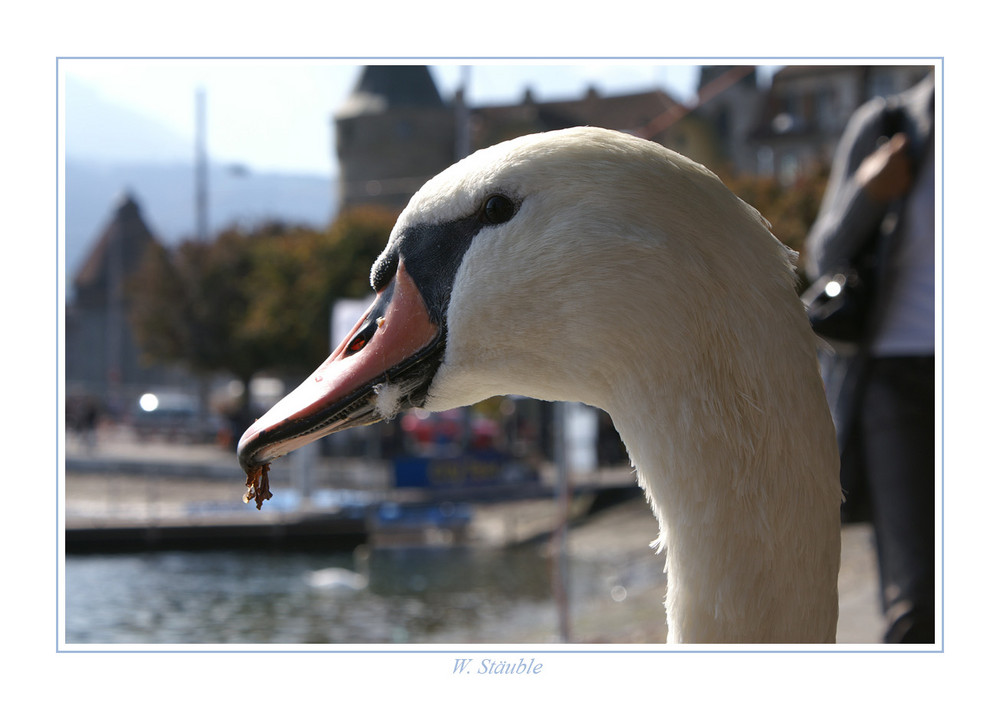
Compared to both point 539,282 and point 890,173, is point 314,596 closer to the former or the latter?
point 890,173

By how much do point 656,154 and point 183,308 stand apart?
35400 mm

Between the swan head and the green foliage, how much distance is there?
30.6 metres

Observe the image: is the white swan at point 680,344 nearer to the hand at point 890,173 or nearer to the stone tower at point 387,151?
the hand at point 890,173

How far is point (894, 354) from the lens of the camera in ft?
7.93

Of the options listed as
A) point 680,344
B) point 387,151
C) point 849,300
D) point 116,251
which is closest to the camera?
point 680,344

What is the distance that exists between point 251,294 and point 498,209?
115ft

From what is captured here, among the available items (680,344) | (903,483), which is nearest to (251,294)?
(903,483)

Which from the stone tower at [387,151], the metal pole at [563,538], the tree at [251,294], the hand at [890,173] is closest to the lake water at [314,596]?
the metal pole at [563,538]

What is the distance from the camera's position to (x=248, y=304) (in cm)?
3572

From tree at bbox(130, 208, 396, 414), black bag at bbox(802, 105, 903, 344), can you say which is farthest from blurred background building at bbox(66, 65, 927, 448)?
black bag at bbox(802, 105, 903, 344)

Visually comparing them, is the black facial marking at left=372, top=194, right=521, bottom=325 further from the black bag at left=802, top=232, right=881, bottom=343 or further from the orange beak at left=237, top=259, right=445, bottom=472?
the black bag at left=802, top=232, right=881, bottom=343

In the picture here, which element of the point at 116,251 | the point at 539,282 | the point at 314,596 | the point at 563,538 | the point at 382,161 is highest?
the point at 382,161

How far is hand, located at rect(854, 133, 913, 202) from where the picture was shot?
235cm
